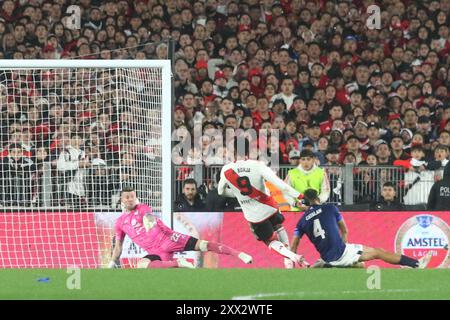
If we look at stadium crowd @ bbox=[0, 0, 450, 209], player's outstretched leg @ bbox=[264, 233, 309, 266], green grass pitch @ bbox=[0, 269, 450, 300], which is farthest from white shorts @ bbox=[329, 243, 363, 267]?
stadium crowd @ bbox=[0, 0, 450, 209]

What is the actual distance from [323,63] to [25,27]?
487 centimetres

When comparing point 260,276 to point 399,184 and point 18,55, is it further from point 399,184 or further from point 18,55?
point 18,55

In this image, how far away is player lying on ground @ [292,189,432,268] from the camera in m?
15.4

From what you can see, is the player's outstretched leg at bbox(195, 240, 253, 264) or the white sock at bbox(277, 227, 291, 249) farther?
the white sock at bbox(277, 227, 291, 249)

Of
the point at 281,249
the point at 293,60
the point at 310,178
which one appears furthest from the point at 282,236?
the point at 293,60

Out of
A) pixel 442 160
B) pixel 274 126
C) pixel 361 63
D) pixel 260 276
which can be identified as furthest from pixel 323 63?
pixel 260 276

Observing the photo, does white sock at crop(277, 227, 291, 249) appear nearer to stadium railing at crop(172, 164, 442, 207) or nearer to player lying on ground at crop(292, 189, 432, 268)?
player lying on ground at crop(292, 189, 432, 268)

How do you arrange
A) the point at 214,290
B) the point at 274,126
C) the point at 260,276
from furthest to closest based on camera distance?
the point at 274,126 < the point at 260,276 < the point at 214,290

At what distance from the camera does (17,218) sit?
1659cm

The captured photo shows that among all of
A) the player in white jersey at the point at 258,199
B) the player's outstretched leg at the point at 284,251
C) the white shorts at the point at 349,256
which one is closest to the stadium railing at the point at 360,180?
the player in white jersey at the point at 258,199

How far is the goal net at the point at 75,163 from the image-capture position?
54.1 ft

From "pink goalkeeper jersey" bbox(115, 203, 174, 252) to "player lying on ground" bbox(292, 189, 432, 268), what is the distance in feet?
5.56

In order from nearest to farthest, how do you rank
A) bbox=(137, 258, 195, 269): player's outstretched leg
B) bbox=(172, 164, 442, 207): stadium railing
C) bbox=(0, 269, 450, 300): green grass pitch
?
1. bbox=(0, 269, 450, 300): green grass pitch
2. bbox=(137, 258, 195, 269): player's outstretched leg
3. bbox=(172, 164, 442, 207): stadium railing

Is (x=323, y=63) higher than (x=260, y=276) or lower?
higher
